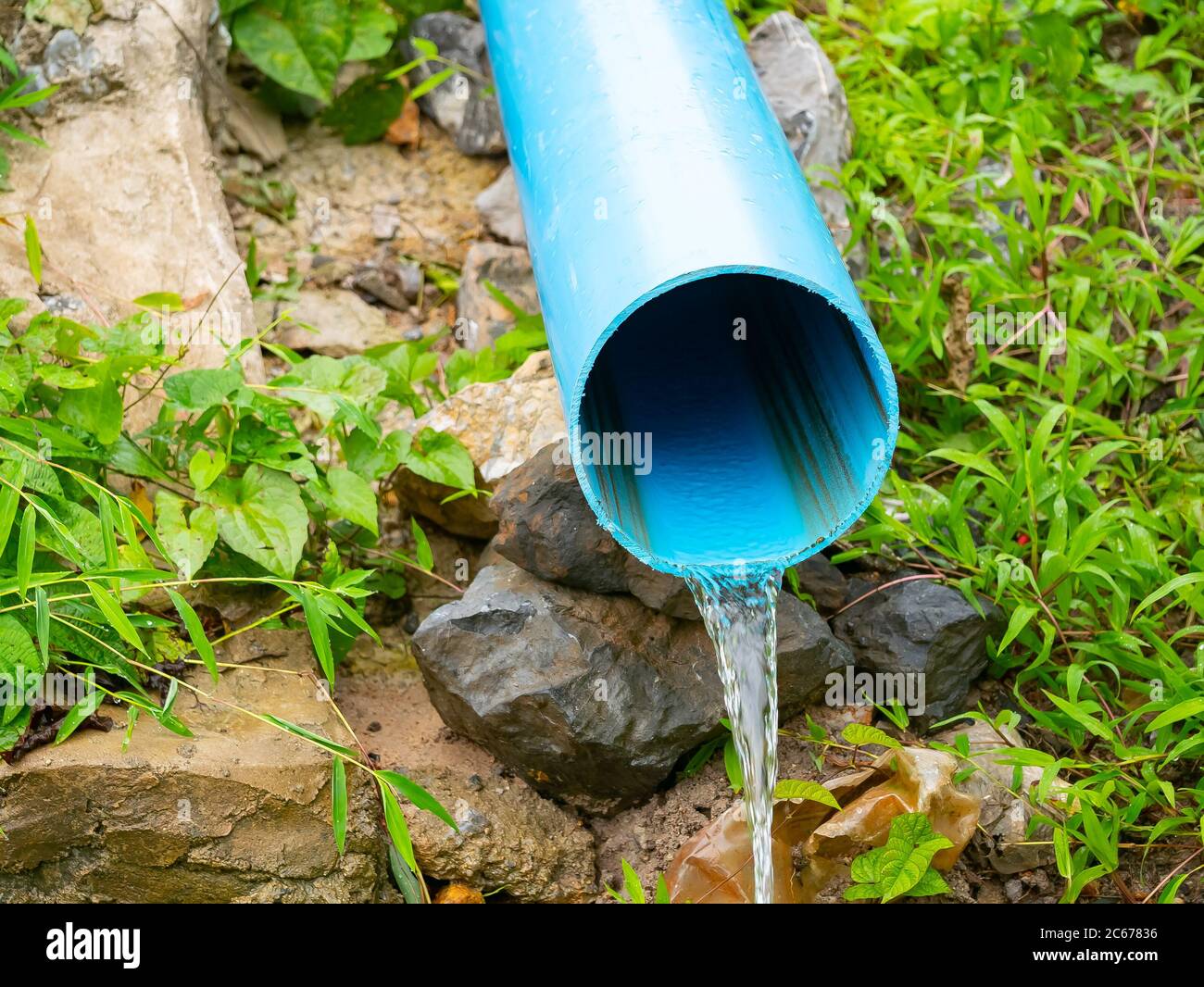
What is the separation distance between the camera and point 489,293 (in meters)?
4.70

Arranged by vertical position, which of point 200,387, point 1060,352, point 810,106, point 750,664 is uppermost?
point 810,106

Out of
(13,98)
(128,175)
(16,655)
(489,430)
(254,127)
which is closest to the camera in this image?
(16,655)

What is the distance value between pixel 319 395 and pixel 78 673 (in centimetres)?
93

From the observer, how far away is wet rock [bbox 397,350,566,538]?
3754mm

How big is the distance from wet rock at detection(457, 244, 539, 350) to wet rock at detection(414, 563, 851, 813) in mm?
1400

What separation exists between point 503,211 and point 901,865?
301 cm

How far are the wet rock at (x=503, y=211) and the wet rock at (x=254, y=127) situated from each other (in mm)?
816

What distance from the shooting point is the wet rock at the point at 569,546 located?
3.35m

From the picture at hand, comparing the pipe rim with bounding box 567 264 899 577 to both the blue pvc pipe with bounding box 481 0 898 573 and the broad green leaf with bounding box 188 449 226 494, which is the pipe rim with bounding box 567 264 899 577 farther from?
the broad green leaf with bounding box 188 449 226 494

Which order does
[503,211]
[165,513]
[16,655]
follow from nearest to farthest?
[16,655]
[165,513]
[503,211]

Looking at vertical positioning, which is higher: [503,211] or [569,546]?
[503,211]

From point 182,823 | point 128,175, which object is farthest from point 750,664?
point 128,175

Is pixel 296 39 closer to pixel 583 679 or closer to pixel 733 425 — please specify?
pixel 733 425

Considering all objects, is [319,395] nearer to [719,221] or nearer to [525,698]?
[525,698]
